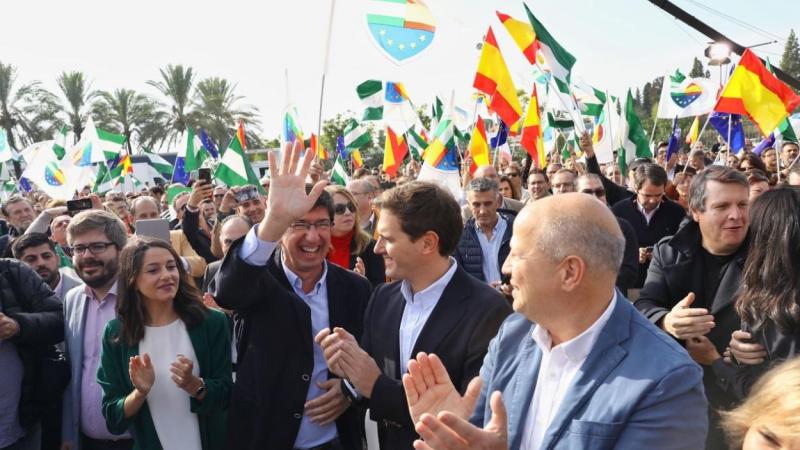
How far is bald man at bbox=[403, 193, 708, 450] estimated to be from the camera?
1.51 meters

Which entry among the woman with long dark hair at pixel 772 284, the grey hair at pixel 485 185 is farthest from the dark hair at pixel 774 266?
the grey hair at pixel 485 185

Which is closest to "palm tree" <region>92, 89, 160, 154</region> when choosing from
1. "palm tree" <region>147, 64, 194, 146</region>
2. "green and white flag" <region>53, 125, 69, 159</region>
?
"palm tree" <region>147, 64, 194, 146</region>

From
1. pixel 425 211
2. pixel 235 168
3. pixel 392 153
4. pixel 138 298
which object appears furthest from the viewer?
pixel 392 153

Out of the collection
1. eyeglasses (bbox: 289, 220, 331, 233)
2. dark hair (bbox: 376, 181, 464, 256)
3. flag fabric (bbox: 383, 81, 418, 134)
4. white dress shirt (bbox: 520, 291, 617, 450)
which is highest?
flag fabric (bbox: 383, 81, 418, 134)

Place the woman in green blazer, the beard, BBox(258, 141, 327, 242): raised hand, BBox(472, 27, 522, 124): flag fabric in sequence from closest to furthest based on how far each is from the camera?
BBox(258, 141, 327, 242): raised hand, the woman in green blazer, the beard, BBox(472, 27, 522, 124): flag fabric

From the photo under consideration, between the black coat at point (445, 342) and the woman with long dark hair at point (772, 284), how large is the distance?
101 centimetres

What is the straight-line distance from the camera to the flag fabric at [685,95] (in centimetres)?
1177

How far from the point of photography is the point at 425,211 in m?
2.61

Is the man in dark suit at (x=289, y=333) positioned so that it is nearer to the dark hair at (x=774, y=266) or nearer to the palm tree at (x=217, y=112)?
the dark hair at (x=774, y=266)

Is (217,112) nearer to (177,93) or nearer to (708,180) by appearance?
(177,93)

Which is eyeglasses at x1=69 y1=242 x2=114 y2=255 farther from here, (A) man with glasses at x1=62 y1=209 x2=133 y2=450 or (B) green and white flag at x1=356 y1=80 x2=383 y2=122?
(B) green and white flag at x1=356 y1=80 x2=383 y2=122

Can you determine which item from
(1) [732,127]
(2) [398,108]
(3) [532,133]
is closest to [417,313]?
(3) [532,133]

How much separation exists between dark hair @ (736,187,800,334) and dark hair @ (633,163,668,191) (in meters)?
2.85

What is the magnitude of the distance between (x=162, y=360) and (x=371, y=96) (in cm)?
1012
